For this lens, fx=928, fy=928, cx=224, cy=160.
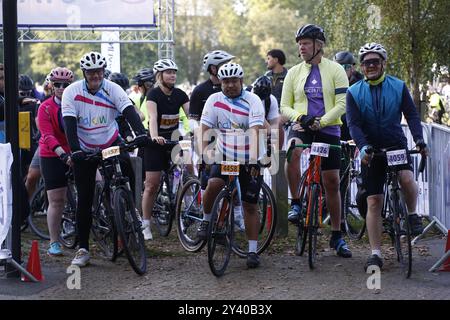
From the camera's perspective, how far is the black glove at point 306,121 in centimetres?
901

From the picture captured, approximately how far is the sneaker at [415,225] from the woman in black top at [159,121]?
3295mm

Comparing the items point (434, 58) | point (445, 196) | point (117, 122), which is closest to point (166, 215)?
point (117, 122)

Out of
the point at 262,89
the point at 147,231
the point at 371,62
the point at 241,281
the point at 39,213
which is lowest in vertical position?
the point at 241,281

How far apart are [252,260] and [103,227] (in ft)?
5.11

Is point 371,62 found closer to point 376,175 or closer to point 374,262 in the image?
point 376,175

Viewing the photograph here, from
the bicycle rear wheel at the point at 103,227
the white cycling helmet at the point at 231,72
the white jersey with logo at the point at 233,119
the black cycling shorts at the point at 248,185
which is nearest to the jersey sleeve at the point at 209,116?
the white jersey with logo at the point at 233,119

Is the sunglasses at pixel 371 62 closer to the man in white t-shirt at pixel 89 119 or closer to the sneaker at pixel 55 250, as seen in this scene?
the man in white t-shirt at pixel 89 119

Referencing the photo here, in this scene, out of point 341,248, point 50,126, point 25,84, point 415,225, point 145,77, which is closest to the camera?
point 415,225

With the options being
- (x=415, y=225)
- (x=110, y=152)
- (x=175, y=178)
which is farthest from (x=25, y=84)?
(x=415, y=225)

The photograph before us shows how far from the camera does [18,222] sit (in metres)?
8.29

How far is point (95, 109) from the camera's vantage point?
884 cm

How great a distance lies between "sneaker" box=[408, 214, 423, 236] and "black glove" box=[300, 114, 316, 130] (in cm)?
144

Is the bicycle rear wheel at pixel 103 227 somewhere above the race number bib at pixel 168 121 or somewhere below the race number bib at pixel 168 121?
below

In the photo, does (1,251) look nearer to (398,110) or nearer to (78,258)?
(78,258)
